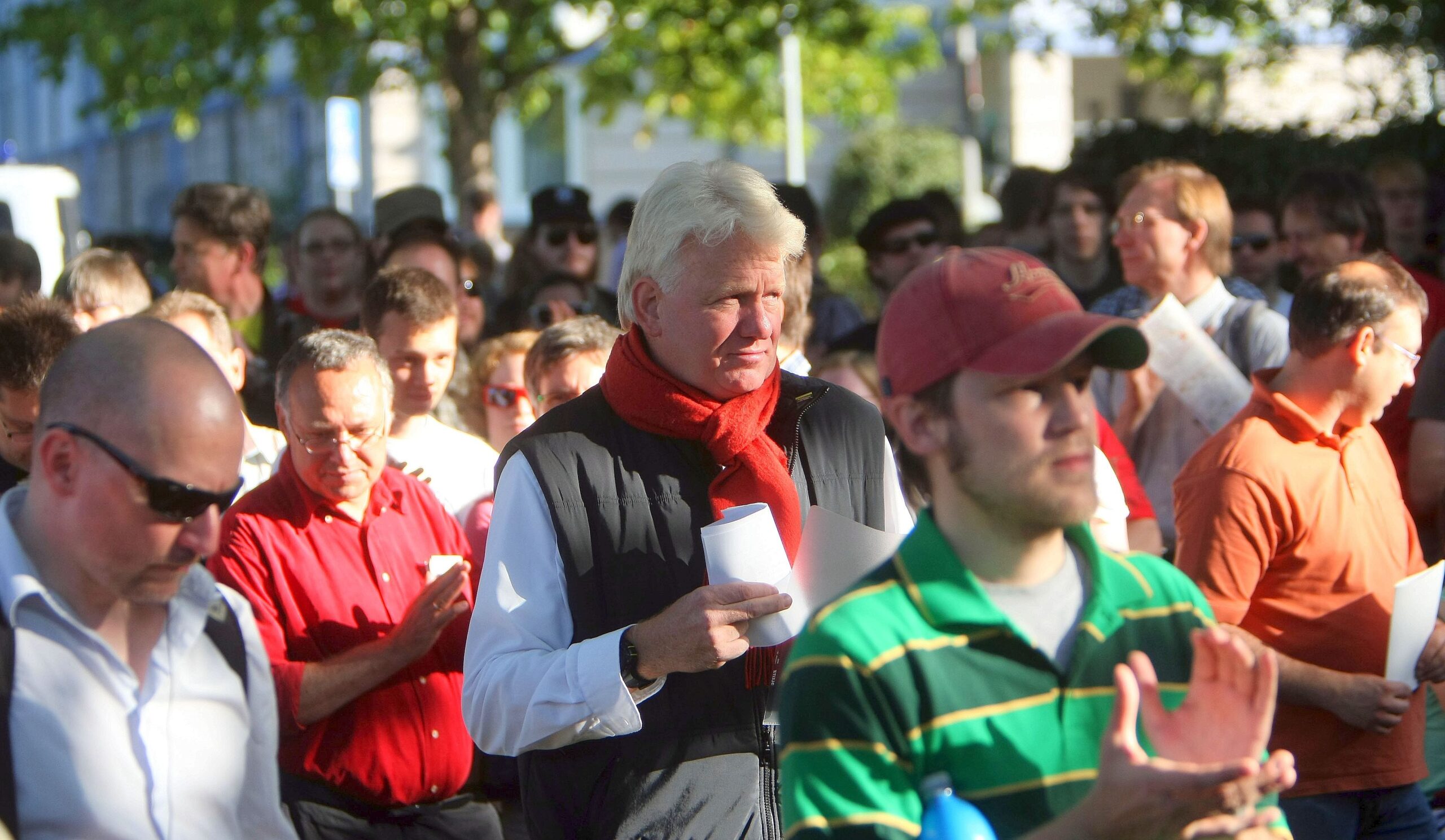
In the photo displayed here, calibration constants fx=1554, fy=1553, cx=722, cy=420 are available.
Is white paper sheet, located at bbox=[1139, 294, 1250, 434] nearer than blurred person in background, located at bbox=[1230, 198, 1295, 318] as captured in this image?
Yes

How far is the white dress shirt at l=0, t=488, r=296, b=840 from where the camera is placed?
210 centimetres

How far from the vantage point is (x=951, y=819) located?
1.90 metres

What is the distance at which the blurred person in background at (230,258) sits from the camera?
22.0 ft

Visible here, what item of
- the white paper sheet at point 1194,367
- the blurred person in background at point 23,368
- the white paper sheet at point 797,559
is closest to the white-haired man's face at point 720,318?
the white paper sheet at point 797,559

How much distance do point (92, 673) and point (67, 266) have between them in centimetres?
440

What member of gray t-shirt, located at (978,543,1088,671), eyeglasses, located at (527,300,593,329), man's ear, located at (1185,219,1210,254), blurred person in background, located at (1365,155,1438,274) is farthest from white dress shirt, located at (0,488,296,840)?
blurred person in background, located at (1365,155,1438,274)

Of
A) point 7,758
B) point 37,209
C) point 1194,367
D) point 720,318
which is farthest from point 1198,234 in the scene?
point 37,209

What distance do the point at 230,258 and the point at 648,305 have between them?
4211 mm

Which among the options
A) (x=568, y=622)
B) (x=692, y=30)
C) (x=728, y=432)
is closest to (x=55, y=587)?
(x=568, y=622)

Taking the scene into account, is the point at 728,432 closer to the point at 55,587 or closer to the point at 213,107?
the point at 55,587

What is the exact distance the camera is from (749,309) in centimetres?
297

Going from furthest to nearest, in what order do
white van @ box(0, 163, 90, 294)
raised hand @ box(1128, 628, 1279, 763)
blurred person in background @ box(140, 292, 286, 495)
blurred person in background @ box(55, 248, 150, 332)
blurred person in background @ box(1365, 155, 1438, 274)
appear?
white van @ box(0, 163, 90, 294) → blurred person in background @ box(1365, 155, 1438, 274) → blurred person in background @ box(55, 248, 150, 332) → blurred person in background @ box(140, 292, 286, 495) → raised hand @ box(1128, 628, 1279, 763)

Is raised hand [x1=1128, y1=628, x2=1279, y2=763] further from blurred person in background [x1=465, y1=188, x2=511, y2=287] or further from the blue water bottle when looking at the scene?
blurred person in background [x1=465, y1=188, x2=511, y2=287]

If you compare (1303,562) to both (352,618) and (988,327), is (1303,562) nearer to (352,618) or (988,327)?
(988,327)
